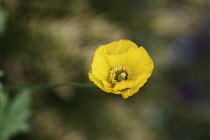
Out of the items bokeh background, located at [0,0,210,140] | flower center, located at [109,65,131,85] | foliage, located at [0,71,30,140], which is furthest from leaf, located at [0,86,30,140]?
flower center, located at [109,65,131,85]

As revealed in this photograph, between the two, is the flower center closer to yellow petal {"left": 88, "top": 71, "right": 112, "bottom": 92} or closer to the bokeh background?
yellow petal {"left": 88, "top": 71, "right": 112, "bottom": 92}

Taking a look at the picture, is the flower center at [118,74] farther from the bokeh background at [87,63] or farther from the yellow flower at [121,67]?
the bokeh background at [87,63]

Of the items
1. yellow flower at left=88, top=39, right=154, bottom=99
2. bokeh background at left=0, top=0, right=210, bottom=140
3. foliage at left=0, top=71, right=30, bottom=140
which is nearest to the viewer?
yellow flower at left=88, top=39, right=154, bottom=99

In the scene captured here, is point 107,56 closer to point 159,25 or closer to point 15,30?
point 15,30

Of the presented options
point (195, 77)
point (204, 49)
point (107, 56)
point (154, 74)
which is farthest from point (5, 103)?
point (204, 49)

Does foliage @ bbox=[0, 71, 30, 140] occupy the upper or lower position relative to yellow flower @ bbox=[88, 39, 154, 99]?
lower

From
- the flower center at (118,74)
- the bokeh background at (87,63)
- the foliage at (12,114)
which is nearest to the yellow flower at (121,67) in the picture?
the flower center at (118,74)

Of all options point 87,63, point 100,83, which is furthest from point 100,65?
point 87,63
